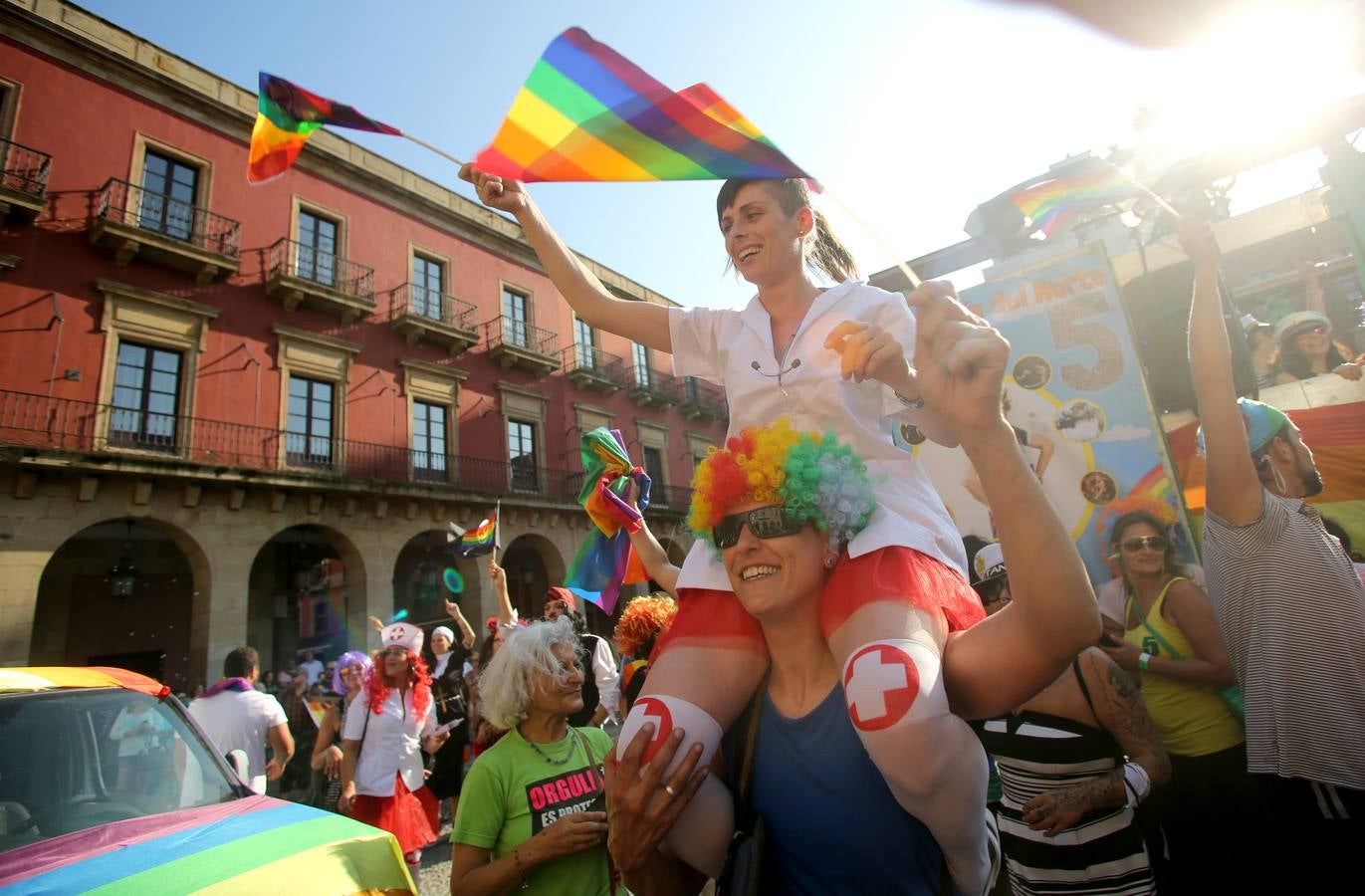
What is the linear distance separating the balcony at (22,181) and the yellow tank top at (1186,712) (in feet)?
53.2

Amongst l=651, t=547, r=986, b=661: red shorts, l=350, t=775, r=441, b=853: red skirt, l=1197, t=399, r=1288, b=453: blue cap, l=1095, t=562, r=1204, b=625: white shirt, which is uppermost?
l=1197, t=399, r=1288, b=453: blue cap

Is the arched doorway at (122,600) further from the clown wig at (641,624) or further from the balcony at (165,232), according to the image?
the clown wig at (641,624)

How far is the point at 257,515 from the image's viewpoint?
1334cm

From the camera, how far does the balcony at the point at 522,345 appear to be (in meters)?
19.1

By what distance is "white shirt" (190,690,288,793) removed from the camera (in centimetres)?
489

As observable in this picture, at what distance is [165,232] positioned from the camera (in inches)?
520

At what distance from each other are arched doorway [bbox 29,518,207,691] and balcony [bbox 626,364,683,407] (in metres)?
13.5

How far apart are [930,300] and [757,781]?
1132 mm

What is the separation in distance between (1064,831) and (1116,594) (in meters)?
1.95

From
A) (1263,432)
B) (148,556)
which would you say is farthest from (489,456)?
(1263,432)

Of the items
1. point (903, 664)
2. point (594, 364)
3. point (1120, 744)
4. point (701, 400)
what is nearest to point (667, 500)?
point (701, 400)

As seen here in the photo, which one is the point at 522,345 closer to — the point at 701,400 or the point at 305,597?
the point at 701,400

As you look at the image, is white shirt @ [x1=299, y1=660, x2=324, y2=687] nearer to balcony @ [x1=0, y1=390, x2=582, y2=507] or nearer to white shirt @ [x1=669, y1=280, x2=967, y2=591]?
balcony @ [x1=0, y1=390, x2=582, y2=507]

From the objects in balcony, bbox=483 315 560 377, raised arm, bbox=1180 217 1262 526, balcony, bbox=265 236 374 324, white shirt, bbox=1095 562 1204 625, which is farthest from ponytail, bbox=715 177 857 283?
balcony, bbox=483 315 560 377
